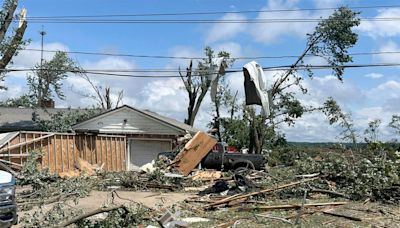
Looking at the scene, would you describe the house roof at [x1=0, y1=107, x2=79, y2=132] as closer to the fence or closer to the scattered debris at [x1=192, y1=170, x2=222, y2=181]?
the fence

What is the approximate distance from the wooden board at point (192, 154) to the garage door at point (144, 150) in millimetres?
8386

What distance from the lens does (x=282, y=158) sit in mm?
29094

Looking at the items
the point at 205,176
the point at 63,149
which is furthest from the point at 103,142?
the point at 205,176

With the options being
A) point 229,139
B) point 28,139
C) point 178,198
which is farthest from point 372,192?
point 229,139

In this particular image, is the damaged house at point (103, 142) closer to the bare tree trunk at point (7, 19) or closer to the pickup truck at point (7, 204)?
the bare tree trunk at point (7, 19)

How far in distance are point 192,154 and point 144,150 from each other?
9506mm

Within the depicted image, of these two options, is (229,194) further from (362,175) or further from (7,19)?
(7,19)

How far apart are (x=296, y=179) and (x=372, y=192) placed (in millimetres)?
2126

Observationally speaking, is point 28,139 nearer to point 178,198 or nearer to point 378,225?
point 178,198

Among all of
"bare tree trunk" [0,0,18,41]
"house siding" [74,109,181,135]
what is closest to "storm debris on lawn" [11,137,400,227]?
"house siding" [74,109,181,135]

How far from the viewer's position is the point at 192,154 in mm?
17484

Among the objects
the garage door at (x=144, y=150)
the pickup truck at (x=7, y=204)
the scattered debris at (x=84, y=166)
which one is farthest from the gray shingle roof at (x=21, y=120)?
the pickup truck at (x=7, y=204)

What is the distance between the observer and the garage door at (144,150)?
26.2m

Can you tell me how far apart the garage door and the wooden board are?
839 centimetres
